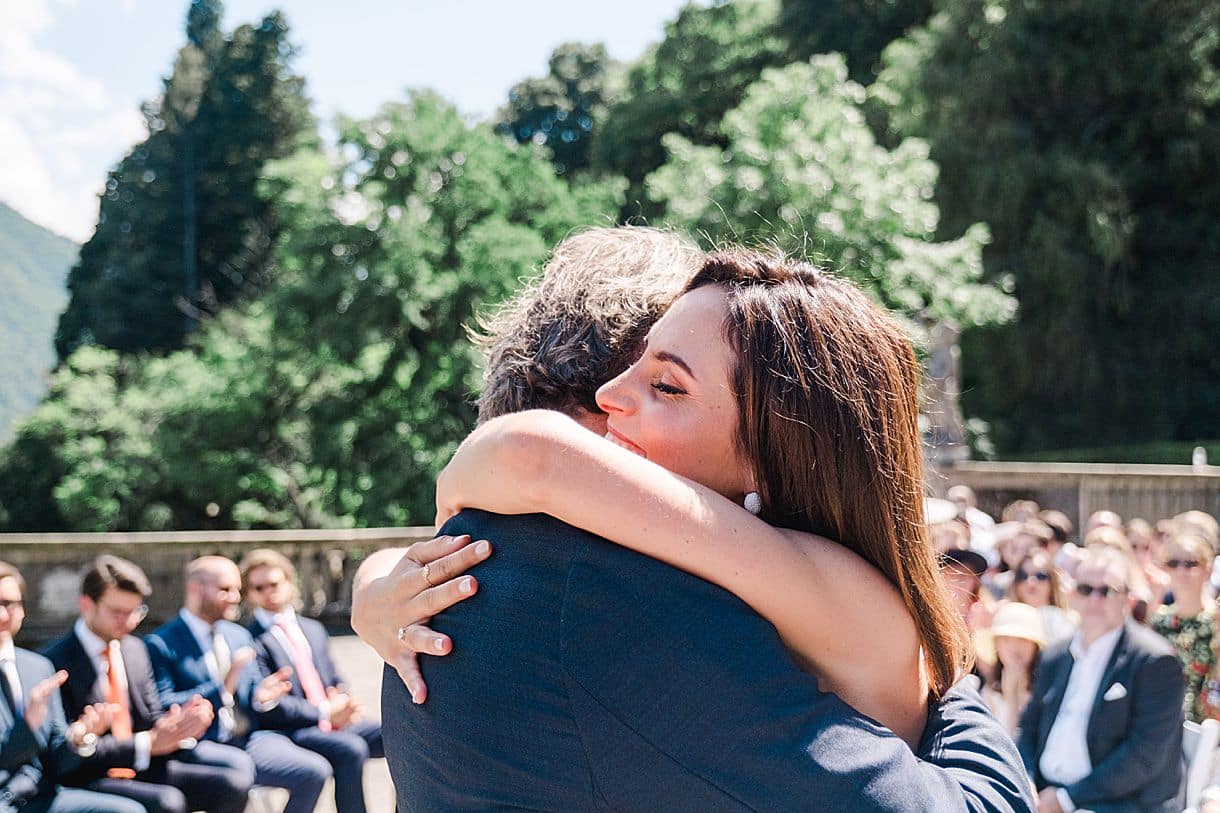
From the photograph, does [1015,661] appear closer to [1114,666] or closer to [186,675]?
[1114,666]

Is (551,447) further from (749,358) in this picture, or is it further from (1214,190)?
(1214,190)

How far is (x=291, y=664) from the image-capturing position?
620 centimetres

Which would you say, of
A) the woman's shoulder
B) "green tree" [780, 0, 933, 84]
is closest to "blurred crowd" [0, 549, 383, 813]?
the woman's shoulder

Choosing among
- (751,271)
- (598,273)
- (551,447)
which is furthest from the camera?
(598,273)

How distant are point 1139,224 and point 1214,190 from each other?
66.8 inches

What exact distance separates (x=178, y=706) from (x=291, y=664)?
84cm

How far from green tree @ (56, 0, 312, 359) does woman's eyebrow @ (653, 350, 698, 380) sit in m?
41.1

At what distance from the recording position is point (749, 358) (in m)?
1.35

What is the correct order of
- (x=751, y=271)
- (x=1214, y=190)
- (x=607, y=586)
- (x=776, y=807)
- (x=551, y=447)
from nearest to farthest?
(x=776, y=807), (x=607, y=586), (x=551, y=447), (x=751, y=271), (x=1214, y=190)

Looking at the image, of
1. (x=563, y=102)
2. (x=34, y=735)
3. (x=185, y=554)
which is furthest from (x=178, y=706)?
(x=563, y=102)

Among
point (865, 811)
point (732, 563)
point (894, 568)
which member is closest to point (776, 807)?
point (865, 811)

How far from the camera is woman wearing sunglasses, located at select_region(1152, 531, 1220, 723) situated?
5344 mm

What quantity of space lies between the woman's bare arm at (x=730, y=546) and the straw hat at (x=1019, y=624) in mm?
3925

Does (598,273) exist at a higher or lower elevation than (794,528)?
higher
